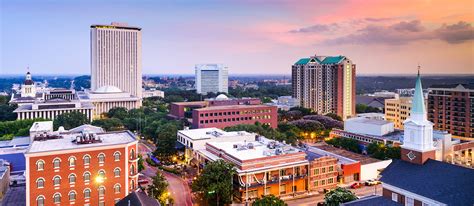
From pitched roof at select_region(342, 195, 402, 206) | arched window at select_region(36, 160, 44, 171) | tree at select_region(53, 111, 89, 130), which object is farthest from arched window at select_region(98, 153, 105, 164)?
tree at select_region(53, 111, 89, 130)

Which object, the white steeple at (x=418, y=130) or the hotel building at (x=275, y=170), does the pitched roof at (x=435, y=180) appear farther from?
the hotel building at (x=275, y=170)

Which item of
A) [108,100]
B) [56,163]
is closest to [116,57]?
[108,100]

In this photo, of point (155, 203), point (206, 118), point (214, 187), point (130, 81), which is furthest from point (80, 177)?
point (130, 81)

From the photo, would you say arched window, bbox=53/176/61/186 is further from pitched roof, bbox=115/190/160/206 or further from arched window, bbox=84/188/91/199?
pitched roof, bbox=115/190/160/206

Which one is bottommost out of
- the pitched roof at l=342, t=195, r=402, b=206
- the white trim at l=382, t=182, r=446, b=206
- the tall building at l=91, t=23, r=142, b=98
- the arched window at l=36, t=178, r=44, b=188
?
the pitched roof at l=342, t=195, r=402, b=206

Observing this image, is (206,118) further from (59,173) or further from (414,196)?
(414,196)
